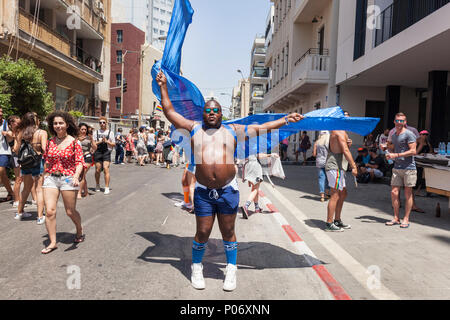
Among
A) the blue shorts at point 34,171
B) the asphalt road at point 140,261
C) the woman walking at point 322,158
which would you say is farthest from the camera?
the woman walking at point 322,158

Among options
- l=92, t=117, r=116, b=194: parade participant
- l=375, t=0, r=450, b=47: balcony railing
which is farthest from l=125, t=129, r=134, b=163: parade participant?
l=375, t=0, r=450, b=47: balcony railing

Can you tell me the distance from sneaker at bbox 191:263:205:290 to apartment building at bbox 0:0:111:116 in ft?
46.8

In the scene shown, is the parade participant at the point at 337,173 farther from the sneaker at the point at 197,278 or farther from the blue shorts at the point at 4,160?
the blue shorts at the point at 4,160

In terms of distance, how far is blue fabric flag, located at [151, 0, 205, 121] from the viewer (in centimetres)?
484

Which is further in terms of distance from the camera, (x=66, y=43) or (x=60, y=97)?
(x=60, y=97)

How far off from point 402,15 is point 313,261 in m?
11.1

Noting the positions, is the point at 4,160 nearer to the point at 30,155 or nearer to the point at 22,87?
the point at 30,155

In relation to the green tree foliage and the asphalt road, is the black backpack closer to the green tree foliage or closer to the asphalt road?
the asphalt road

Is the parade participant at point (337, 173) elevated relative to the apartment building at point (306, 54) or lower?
lower

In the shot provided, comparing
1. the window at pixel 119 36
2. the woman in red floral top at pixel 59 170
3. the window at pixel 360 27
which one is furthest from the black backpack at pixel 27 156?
the window at pixel 119 36

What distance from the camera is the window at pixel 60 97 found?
20344 millimetres

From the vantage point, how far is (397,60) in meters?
12.0

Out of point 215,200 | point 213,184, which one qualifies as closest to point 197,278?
point 215,200

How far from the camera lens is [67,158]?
16.1ft
